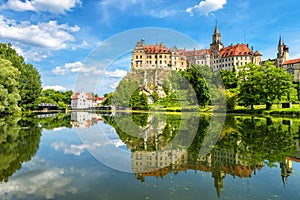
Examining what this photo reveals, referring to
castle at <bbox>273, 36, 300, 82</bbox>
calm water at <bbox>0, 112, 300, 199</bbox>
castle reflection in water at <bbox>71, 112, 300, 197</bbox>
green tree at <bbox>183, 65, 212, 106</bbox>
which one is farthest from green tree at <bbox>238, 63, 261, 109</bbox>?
castle at <bbox>273, 36, 300, 82</bbox>

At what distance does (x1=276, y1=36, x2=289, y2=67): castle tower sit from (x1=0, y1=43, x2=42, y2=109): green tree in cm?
8295

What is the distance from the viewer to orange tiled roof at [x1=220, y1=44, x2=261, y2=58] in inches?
3602

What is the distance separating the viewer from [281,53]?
8962 cm

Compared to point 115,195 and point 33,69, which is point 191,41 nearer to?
point 115,195

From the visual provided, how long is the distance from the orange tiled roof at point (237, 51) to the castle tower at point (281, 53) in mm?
7356

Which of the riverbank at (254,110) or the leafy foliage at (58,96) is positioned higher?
the leafy foliage at (58,96)

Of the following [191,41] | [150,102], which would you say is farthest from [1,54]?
[191,41]

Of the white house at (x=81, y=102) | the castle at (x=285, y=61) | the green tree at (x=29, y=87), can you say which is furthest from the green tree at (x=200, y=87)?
the castle at (x=285, y=61)

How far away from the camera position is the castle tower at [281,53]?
88250 mm

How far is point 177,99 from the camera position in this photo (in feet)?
167

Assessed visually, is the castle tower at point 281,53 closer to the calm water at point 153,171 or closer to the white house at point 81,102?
the white house at point 81,102

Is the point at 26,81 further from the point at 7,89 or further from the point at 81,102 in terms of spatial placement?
the point at 81,102

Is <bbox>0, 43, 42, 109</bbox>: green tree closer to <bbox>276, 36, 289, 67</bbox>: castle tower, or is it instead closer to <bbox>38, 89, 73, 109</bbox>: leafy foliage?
<bbox>38, 89, 73, 109</bbox>: leafy foliage

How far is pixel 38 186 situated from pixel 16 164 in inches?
117
